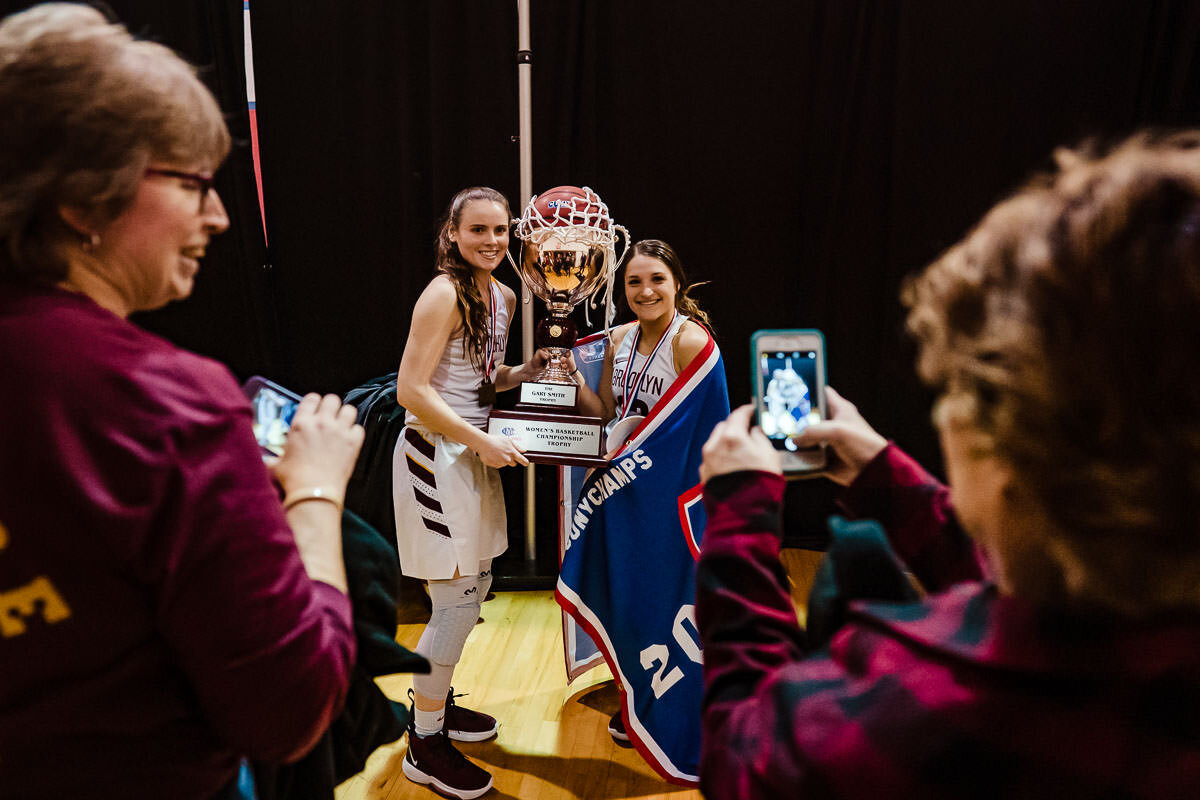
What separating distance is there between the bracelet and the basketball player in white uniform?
138cm

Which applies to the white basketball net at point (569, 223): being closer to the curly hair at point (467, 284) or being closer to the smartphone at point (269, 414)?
the curly hair at point (467, 284)

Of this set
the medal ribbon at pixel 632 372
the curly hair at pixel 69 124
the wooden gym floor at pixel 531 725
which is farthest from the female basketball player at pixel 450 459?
the curly hair at pixel 69 124

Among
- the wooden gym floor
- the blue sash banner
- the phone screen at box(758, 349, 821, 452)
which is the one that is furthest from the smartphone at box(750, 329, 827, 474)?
the wooden gym floor

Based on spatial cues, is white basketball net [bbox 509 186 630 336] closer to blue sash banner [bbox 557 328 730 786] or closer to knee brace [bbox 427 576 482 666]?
blue sash banner [bbox 557 328 730 786]

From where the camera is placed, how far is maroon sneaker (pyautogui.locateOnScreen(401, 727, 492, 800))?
2025 mm

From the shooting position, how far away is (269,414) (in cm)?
89

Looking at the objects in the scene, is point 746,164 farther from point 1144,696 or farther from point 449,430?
point 1144,696

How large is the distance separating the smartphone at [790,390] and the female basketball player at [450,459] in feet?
3.70

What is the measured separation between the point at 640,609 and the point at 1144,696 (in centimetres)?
167

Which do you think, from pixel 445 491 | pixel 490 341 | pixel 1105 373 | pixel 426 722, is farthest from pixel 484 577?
pixel 1105 373

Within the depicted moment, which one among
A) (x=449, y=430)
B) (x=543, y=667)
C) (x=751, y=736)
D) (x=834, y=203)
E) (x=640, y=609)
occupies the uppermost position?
(x=834, y=203)

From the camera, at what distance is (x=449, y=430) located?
6.66 ft

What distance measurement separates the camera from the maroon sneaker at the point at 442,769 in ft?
6.64

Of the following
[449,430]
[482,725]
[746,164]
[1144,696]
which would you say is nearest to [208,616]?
[1144,696]
